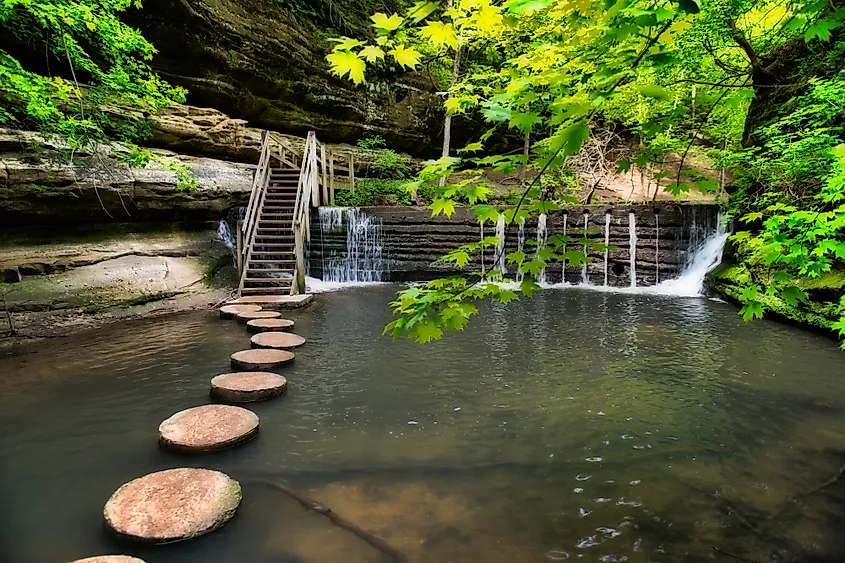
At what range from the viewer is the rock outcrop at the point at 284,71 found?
12750mm

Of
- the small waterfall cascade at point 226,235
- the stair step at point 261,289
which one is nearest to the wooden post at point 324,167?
the small waterfall cascade at point 226,235

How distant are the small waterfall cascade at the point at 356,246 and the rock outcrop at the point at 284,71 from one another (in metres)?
5.01

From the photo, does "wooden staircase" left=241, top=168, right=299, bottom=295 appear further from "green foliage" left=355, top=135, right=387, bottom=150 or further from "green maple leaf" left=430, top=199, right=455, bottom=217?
"green maple leaf" left=430, top=199, right=455, bottom=217

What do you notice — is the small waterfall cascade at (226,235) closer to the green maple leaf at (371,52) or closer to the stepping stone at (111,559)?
the stepping stone at (111,559)

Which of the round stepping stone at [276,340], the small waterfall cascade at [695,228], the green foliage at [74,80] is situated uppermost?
the green foliage at [74,80]

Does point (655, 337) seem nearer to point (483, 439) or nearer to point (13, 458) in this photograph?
point (483, 439)

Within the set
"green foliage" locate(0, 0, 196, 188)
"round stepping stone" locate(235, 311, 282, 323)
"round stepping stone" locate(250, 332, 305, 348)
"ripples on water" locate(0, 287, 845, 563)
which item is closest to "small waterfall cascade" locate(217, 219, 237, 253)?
"green foliage" locate(0, 0, 196, 188)

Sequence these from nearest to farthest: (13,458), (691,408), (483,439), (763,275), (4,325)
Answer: (13,458) → (483,439) → (691,408) → (4,325) → (763,275)

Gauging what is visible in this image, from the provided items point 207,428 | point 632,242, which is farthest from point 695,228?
point 207,428

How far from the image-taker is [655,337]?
269 inches

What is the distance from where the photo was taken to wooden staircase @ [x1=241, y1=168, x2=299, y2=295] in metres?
9.53

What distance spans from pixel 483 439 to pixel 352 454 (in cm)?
106

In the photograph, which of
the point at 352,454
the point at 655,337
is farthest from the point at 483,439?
the point at 655,337

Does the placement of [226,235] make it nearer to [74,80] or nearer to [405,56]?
[74,80]
